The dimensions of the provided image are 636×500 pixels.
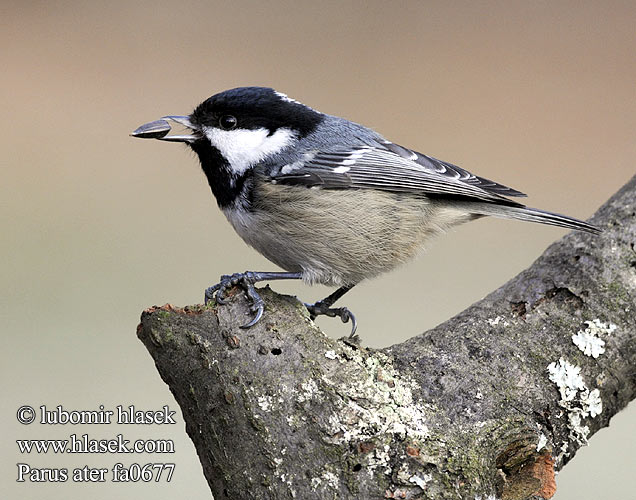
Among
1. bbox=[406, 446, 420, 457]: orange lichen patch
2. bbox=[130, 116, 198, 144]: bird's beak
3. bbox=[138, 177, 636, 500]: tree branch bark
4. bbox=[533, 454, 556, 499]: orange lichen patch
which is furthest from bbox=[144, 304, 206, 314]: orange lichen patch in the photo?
bbox=[533, 454, 556, 499]: orange lichen patch

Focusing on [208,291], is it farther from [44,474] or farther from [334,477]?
[44,474]

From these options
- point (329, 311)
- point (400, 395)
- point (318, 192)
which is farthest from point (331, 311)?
point (400, 395)

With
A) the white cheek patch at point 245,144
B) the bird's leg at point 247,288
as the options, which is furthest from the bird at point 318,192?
the bird's leg at point 247,288

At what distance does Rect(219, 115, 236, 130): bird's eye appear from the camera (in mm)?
1971

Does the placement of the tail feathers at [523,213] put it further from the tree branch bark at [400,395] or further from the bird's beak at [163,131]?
the bird's beak at [163,131]

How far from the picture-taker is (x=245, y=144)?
1954mm

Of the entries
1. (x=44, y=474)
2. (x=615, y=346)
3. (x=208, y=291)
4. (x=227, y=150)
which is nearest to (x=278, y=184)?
(x=227, y=150)

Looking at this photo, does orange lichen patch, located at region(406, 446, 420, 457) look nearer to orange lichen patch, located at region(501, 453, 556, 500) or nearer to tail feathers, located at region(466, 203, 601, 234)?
orange lichen patch, located at region(501, 453, 556, 500)

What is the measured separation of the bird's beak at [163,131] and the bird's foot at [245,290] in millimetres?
539

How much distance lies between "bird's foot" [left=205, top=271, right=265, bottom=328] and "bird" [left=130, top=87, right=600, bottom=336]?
0.21m

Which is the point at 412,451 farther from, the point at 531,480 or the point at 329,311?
the point at 329,311

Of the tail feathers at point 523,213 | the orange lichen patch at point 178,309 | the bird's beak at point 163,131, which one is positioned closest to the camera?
the orange lichen patch at point 178,309

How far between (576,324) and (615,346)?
10 cm

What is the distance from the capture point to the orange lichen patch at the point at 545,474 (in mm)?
1418
